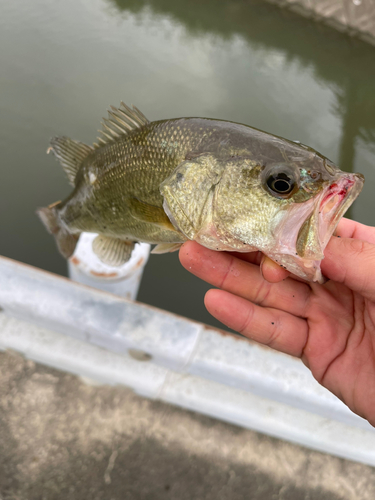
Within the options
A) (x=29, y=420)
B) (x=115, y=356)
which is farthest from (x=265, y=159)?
(x=29, y=420)

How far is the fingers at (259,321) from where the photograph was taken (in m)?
1.44

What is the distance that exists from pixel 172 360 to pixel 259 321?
2.17 ft

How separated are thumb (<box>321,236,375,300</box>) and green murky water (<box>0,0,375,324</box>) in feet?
7.55

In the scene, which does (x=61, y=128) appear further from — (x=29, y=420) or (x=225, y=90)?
(x=29, y=420)

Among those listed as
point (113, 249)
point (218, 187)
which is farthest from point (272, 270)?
point (113, 249)

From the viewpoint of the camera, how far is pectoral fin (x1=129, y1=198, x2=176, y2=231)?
4.44ft

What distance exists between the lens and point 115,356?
2.01 m

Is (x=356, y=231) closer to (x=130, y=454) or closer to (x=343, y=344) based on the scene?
(x=343, y=344)

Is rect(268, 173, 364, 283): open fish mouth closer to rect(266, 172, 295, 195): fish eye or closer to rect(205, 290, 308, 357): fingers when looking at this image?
rect(266, 172, 295, 195): fish eye

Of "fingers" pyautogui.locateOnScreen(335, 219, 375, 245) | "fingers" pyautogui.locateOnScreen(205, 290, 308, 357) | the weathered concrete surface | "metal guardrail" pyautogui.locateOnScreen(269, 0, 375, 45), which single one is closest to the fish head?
"fingers" pyautogui.locateOnScreen(205, 290, 308, 357)

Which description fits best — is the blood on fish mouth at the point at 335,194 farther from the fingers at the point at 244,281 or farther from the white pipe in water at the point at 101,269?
the white pipe in water at the point at 101,269

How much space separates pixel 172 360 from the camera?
187 cm

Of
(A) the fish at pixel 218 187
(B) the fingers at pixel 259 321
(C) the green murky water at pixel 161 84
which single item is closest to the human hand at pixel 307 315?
(B) the fingers at pixel 259 321

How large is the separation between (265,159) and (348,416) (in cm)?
154
